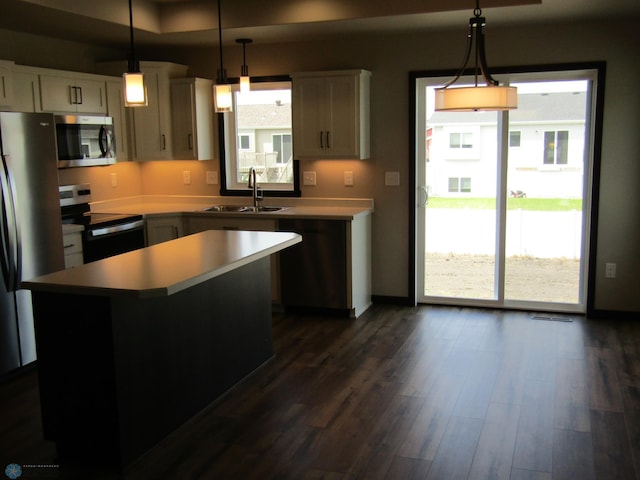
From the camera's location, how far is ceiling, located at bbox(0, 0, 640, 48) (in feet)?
14.7

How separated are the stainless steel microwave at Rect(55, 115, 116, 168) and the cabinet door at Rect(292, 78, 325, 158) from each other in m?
1.63

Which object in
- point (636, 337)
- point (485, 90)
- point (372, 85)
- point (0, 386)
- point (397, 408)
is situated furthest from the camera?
point (372, 85)

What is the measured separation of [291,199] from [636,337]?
10.5 feet

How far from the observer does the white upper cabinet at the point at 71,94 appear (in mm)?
4918

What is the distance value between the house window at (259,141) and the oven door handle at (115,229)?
106 centimetres

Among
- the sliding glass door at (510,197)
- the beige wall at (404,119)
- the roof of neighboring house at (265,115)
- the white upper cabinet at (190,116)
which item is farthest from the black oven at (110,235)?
the sliding glass door at (510,197)

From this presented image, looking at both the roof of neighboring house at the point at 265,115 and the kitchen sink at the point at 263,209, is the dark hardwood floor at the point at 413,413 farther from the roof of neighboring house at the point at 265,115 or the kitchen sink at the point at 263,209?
the roof of neighboring house at the point at 265,115

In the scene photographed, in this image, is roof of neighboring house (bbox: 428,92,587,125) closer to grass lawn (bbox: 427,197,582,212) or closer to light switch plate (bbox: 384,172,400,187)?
grass lawn (bbox: 427,197,582,212)

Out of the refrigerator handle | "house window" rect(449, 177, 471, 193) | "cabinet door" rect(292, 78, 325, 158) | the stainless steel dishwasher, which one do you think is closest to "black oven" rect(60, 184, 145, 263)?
the refrigerator handle

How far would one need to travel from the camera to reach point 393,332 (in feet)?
16.8

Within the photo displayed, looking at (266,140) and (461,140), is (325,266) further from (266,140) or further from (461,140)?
(461,140)

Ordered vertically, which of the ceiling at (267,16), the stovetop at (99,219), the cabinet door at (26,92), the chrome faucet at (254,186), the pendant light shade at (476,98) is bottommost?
the stovetop at (99,219)

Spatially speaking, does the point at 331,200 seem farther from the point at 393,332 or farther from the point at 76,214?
the point at 76,214

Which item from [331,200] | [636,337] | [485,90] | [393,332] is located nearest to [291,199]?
[331,200]
